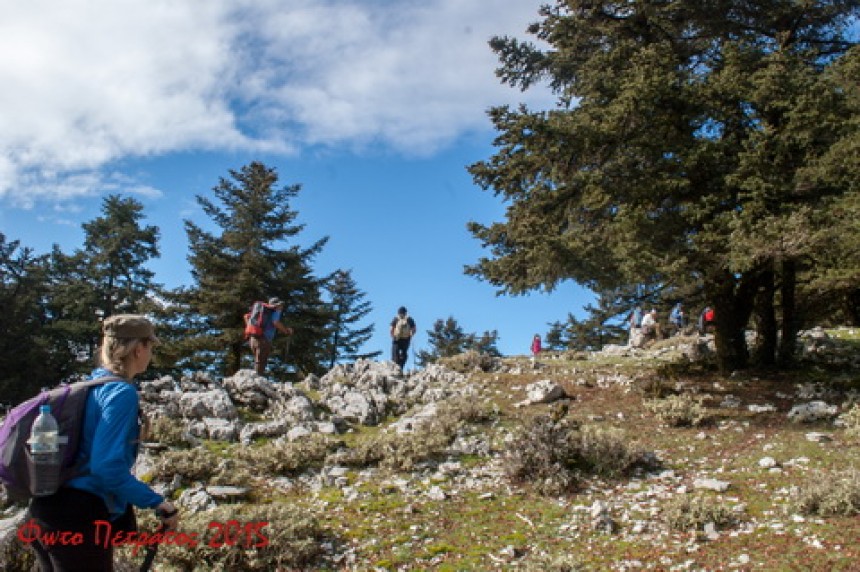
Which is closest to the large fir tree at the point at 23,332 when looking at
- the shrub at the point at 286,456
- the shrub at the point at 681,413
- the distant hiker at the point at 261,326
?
the distant hiker at the point at 261,326

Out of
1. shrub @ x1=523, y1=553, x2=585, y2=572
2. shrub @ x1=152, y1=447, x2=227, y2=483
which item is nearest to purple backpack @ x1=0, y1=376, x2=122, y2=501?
shrub @ x1=523, y1=553, x2=585, y2=572

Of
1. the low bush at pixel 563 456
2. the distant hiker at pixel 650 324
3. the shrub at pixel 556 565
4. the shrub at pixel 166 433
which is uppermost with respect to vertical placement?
the distant hiker at pixel 650 324

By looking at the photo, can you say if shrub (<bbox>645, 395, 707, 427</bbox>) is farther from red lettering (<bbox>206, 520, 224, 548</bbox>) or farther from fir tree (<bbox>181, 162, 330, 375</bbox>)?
fir tree (<bbox>181, 162, 330, 375</bbox>)

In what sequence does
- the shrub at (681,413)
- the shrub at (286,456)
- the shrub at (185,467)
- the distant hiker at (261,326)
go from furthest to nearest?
the distant hiker at (261,326) < the shrub at (681,413) < the shrub at (286,456) < the shrub at (185,467)

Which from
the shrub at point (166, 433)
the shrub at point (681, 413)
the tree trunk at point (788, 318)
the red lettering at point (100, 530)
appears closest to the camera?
the red lettering at point (100, 530)

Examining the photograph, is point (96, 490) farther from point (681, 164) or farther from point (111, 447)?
point (681, 164)

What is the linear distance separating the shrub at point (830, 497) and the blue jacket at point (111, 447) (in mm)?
6557

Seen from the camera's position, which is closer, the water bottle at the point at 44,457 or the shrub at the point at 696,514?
the water bottle at the point at 44,457

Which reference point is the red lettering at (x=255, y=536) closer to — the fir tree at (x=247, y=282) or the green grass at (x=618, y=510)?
the green grass at (x=618, y=510)

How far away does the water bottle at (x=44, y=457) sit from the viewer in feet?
9.39

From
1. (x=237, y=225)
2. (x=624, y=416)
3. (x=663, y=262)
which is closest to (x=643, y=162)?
(x=663, y=262)

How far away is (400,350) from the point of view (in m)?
17.0

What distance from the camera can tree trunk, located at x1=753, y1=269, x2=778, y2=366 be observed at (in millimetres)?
14273

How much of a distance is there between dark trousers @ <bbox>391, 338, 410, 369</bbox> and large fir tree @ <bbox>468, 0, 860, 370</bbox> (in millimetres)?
4219
